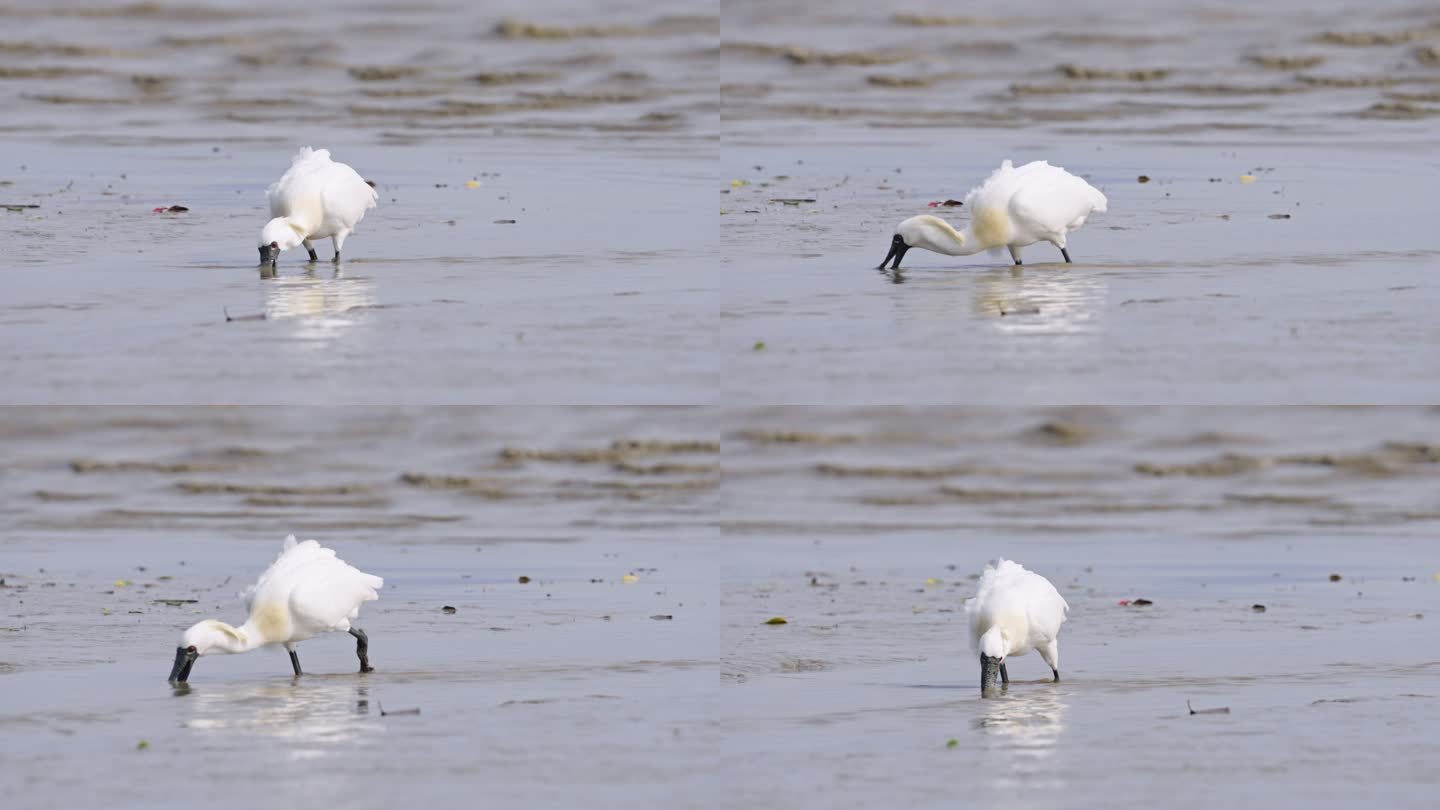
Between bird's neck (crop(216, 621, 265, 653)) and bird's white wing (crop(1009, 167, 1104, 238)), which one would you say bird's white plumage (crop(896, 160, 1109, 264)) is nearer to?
bird's white wing (crop(1009, 167, 1104, 238))

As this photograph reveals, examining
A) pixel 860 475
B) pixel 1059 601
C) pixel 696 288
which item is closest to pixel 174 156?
pixel 860 475

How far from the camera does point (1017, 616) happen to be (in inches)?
490

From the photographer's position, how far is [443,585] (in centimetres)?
1609

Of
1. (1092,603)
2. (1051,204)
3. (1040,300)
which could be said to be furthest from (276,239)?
(1092,603)

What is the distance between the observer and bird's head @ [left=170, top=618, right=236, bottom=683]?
12.0 meters

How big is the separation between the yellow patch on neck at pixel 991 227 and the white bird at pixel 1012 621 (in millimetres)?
2576

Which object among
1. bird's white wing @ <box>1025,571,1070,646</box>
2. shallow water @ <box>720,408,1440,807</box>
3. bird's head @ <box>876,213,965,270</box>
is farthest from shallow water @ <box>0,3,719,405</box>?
bird's white wing @ <box>1025,571,1070,646</box>

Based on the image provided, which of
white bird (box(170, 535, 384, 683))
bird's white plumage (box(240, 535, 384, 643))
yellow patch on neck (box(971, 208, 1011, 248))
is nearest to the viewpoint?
white bird (box(170, 535, 384, 683))

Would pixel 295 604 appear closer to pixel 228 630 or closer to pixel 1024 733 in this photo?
pixel 228 630

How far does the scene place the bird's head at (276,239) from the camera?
47.5ft

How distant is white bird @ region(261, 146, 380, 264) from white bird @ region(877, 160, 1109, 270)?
11.6 ft

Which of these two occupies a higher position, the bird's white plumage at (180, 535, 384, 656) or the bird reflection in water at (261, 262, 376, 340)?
the bird reflection in water at (261, 262, 376, 340)

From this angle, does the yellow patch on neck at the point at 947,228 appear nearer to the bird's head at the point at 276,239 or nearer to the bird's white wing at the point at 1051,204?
the bird's white wing at the point at 1051,204

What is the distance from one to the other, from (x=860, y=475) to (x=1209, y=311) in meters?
9.14
